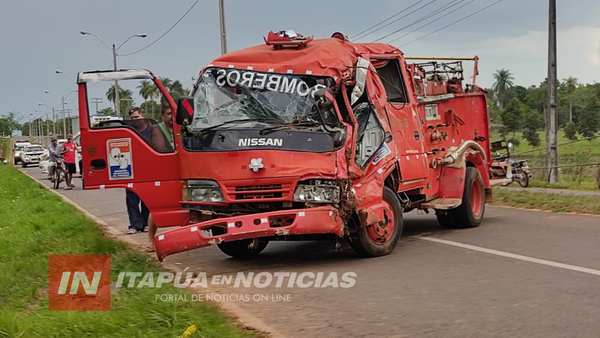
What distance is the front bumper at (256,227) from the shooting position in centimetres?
772

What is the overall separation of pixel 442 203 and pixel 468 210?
32.9 inches

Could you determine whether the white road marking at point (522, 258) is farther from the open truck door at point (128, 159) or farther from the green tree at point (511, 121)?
the green tree at point (511, 121)

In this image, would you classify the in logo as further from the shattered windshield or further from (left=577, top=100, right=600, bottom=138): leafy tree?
(left=577, top=100, right=600, bottom=138): leafy tree

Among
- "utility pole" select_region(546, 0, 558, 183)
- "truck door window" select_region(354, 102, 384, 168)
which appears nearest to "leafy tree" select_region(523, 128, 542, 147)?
→ "utility pole" select_region(546, 0, 558, 183)

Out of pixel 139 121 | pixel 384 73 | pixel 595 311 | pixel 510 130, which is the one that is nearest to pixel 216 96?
pixel 139 121

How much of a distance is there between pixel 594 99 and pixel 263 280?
6063 cm

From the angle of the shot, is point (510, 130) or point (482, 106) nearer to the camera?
point (482, 106)

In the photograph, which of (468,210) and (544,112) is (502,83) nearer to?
(544,112)

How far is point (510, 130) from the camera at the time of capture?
64500 mm

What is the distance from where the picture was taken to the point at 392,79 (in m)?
9.94

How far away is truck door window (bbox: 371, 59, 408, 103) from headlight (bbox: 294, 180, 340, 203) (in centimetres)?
212

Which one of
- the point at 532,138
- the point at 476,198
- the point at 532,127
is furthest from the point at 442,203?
the point at 532,127

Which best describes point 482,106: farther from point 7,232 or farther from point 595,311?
point 7,232

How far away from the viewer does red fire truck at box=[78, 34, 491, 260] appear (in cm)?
789
